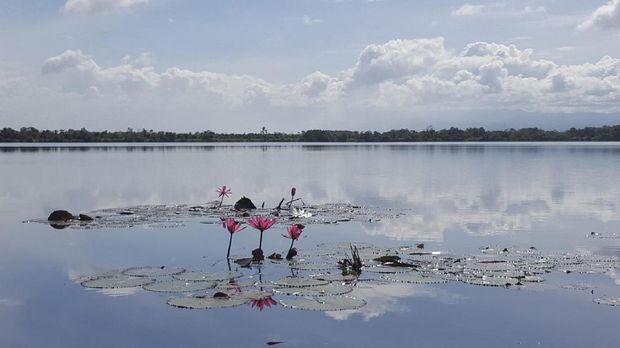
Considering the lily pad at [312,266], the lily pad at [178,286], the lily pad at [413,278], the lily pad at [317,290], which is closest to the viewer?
the lily pad at [317,290]

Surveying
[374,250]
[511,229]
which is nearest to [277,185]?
[511,229]

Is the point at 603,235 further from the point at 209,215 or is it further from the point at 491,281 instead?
the point at 209,215

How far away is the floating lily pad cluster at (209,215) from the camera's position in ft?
49.5

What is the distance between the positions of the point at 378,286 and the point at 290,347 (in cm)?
250

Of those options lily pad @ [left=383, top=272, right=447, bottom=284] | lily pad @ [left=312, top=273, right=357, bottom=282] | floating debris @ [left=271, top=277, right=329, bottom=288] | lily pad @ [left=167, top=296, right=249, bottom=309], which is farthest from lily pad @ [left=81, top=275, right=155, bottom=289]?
lily pad @ [left=383, top=272, right=447, bottom=284]

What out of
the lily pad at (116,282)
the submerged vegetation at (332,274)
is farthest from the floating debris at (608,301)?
the lily pad at (116,282)

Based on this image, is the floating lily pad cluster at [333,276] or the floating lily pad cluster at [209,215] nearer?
the floating lily pad cluster at [333,276]

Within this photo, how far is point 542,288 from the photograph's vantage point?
8.58m

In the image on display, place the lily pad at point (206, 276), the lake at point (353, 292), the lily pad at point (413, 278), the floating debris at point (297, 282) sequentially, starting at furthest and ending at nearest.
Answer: the lily pad at point (413, 278)
the lily pad at point (206, 276)
the floating debris at point (297, 282)
the lake at point (353, 292)

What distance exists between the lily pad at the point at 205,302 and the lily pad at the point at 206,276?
0.93 meters

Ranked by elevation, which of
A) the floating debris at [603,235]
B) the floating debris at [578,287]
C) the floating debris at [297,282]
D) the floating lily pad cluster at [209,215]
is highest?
the floating debris at [297,282]

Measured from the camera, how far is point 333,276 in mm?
9023

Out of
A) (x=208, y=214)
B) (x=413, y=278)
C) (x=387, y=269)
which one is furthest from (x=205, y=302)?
(x=208, y=214)

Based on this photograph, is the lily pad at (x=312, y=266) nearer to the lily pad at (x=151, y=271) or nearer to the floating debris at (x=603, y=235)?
the lily pad at (x=151, y=271)
